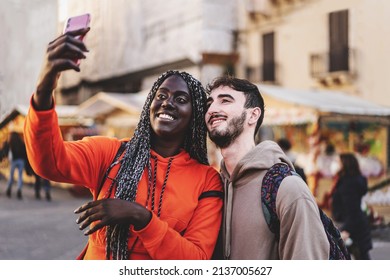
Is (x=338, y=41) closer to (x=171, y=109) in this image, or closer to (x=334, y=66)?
(x=334, y=66)

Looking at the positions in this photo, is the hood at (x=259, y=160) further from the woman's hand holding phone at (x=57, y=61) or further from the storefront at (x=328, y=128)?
the storefront at (x=328, y=128)

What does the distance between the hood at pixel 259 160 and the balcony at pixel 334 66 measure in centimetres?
494

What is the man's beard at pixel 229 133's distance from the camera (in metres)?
1.55


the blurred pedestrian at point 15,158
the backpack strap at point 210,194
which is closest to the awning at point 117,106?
the blurred pedestrian at point 15,158

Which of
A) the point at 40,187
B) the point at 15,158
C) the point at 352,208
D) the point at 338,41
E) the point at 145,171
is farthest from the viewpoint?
the point at 40,187

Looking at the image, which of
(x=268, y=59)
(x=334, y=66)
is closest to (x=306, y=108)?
(x=334, y=66)

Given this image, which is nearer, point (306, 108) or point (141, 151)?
point (141, 151)

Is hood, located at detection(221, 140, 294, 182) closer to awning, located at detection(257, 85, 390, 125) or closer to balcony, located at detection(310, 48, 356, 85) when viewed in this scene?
awning, located at detection(257, 85, 390, 125)

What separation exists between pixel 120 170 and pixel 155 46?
1888 mm

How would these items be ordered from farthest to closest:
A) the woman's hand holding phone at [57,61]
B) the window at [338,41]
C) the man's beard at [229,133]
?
the window at [338,41] → the man's beard at [229,133] → the woman's hand holding phone at [57,61]

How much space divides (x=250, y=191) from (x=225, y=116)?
243 mm

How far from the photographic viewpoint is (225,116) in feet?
5.11

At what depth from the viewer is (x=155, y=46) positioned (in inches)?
128
